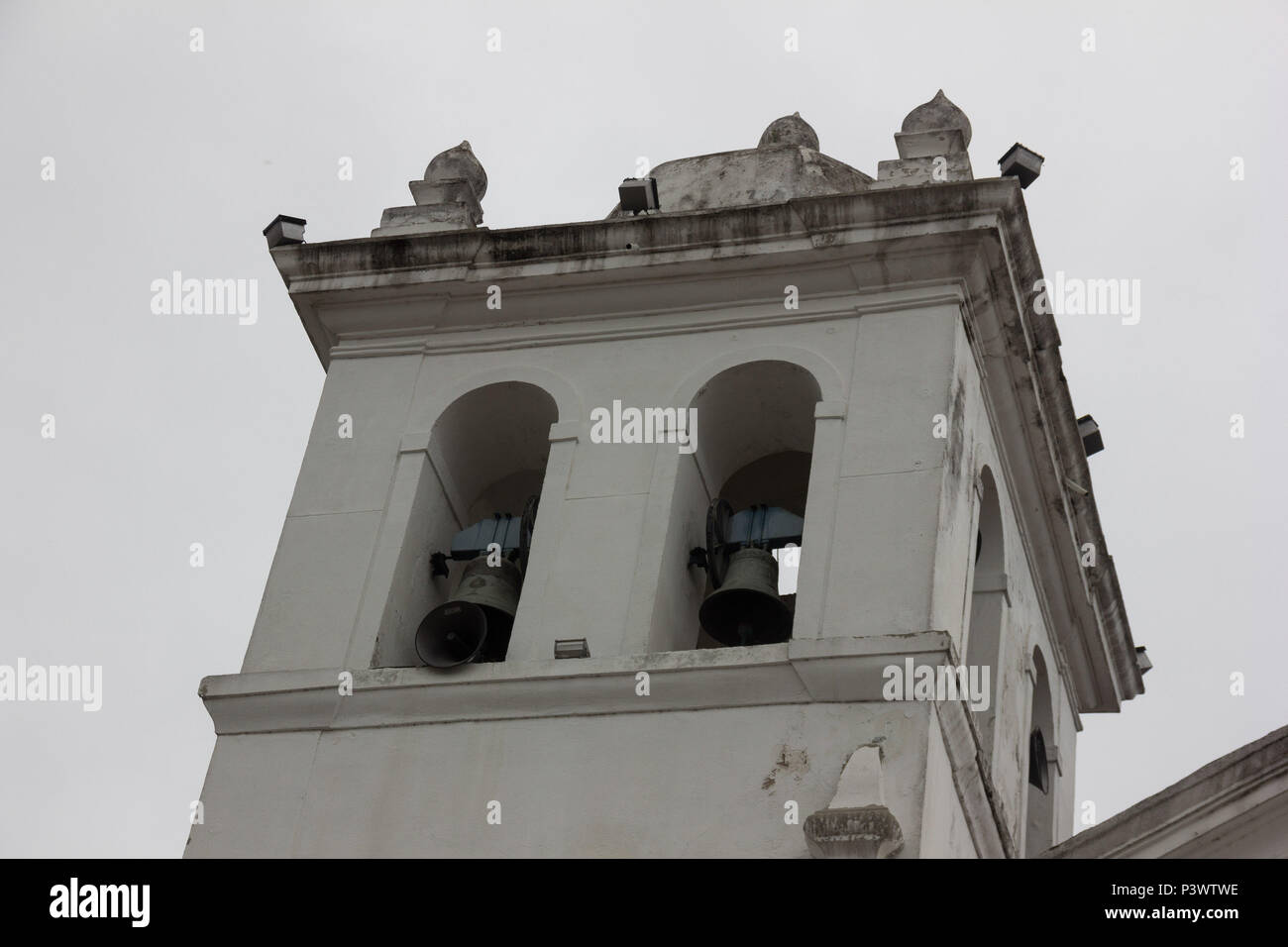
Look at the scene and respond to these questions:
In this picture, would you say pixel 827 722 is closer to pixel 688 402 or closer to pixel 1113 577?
pixel 688 402

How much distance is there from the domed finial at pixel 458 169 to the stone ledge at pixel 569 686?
418cm

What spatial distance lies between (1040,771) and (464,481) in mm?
4332

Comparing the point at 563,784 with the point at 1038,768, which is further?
the point at 1038,768

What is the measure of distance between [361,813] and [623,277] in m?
4.04

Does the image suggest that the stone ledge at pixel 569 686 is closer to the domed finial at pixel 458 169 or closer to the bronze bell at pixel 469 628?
the bronze bell at pixel 469 628

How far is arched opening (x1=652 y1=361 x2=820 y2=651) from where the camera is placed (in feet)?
55.4

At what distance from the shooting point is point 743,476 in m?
18.5

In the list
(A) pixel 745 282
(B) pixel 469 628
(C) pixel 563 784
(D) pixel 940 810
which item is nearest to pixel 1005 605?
(A) pixel 745 282

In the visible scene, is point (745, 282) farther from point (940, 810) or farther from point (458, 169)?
point (940, 810)

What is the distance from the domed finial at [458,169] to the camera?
19438mm

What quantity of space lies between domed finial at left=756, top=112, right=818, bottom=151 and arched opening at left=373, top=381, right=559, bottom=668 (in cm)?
267
